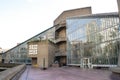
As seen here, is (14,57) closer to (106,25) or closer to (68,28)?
(68,28)

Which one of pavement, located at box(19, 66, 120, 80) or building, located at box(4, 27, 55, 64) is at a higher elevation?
building, located at box(4, 27, 55, 64)

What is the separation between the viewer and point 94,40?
3366cm

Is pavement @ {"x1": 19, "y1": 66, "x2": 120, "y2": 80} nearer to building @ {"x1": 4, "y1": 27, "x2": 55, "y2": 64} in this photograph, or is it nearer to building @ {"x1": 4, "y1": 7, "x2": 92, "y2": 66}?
building @ {"x1": 4, "y1": 7, "x2": 92, "y2": 66}

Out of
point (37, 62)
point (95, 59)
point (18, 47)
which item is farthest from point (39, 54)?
point (18, 47)

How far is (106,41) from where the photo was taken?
3028 centimetres

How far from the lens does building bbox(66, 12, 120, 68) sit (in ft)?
95.5

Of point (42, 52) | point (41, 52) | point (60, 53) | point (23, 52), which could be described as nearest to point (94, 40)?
point (42, 52)

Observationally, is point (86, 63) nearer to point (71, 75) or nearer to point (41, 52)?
point (41, 52)

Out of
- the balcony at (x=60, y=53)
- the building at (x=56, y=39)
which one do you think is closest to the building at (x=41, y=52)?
the balcony at (x=60, y=53)

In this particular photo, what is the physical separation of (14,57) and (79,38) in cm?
2747

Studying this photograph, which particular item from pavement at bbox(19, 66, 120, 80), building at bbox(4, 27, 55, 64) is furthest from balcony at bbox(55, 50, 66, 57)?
pavement at bbox(19, 66, 120, 80)

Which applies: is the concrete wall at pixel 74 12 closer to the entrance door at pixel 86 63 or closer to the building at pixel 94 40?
the building at pixel 94 40

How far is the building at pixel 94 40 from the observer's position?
2910 cm

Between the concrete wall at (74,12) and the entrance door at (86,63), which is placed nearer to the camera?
the entrance door at (86,63)
